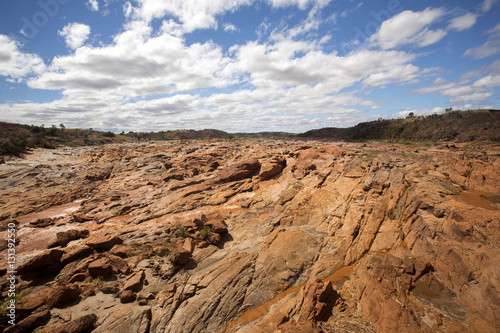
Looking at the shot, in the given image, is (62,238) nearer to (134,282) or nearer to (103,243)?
(103,243)

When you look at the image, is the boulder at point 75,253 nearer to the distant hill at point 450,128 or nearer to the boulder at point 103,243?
the boulder at point 103,243

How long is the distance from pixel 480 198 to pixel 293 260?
12255 millimetres

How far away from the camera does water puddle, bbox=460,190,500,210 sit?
36.6 feet

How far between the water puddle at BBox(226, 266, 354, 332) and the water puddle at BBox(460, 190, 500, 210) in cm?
858

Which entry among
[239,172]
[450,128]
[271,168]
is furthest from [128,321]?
[450,128]

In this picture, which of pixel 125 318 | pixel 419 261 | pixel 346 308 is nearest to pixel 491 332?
pixel 419 261

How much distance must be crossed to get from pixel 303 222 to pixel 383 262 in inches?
201

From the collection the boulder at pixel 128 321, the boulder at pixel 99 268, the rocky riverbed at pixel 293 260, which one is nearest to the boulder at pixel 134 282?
the rocky riverbed at pixel 293 260

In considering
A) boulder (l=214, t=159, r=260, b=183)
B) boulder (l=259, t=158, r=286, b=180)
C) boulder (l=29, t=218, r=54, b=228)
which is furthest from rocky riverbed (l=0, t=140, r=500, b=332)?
boulder (l=214, t=159, r=260, b=183)

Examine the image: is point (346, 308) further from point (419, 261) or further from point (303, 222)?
point (303, 222)

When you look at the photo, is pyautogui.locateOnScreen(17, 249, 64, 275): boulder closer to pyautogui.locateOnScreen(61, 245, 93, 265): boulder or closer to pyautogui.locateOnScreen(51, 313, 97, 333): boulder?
pyautogui.locateOnScreen(61, 245, 93, 265): boulder

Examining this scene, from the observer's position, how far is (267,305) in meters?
8.27

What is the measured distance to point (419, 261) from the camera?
827 cm

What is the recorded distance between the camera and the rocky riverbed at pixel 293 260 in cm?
676
